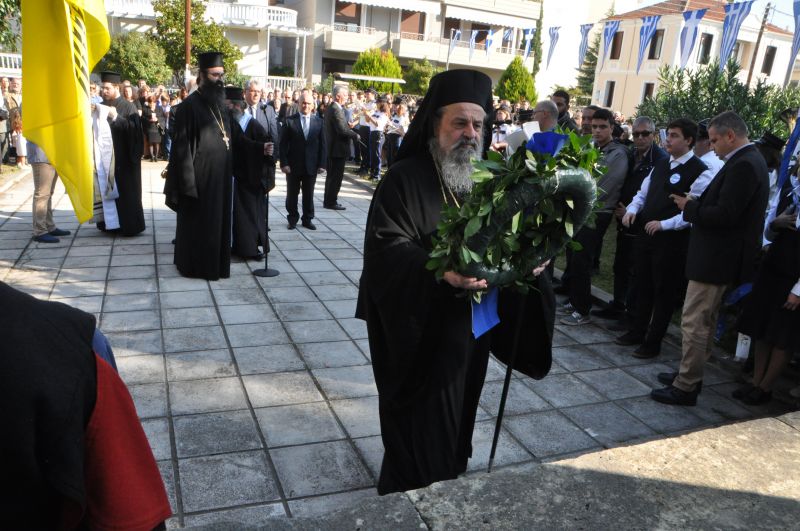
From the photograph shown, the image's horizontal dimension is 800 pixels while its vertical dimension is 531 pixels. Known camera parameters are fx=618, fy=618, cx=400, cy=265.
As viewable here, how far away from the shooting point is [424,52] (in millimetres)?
41812

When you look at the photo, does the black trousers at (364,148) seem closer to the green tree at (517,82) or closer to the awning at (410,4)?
the green tree at (517,82)

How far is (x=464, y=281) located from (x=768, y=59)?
50.0 metres

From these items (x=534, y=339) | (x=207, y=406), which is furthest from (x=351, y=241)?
(x=534, y=339)

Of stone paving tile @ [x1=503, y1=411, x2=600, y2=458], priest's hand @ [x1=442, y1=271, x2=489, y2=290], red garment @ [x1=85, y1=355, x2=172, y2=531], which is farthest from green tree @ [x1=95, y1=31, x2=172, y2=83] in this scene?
red garment @ [x1=85, y1=355, x2=172, y2=531]

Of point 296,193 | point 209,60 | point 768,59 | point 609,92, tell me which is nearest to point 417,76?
point 609,92

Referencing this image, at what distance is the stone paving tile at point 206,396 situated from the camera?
4129 mm

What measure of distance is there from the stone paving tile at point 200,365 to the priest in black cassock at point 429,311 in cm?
192

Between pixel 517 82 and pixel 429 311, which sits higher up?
pixel 517 82

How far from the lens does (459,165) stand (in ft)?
10.3

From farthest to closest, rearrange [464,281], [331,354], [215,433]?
1. [331,354]
2. [215,433]
3. [464,281]

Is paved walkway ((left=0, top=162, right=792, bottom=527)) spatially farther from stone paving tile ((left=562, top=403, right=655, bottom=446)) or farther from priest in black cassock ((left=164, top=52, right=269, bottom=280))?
priest in black cassock ((left=164, top=52, right=269, bottom=280))

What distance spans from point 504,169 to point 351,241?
6.47 m

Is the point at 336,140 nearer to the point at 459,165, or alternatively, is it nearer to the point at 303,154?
the point at 303,154

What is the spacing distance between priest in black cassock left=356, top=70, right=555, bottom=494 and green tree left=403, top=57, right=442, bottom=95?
3596cm
